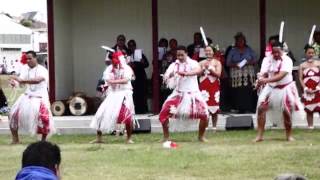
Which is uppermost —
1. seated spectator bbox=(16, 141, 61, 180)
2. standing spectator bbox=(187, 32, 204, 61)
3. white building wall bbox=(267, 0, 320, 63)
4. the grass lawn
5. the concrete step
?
white building wall bbox=(267, 0, 320, 63)

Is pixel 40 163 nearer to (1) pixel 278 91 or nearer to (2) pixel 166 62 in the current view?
(1) pixel 278 91

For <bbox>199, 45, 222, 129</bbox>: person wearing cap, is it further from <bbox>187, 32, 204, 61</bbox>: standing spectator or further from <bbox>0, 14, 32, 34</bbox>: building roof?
<bbox>0, 14, 32, 34</bbox>: building roof

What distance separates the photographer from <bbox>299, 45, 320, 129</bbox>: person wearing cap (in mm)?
12883

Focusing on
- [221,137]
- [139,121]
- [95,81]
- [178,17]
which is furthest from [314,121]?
[95,81]

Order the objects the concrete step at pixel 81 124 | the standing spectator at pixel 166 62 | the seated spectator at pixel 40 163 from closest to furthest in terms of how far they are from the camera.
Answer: the seated spectator at pixel 40 163, the concrete step at pixel 81 124, the standing spectator at pixel 166 62

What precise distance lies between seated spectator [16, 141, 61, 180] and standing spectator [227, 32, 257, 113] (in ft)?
35.7

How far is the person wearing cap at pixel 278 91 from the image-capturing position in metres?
11.0

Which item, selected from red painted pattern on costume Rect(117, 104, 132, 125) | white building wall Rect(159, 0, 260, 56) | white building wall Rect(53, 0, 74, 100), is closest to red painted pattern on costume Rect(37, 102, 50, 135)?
red painted pattern on costume Rect(117, 104, 132, 125)

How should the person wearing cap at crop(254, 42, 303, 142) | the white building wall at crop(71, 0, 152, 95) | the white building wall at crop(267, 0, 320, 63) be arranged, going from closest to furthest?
the person wearing cap at crop(254, 42, 303, 142) → the white building wall at crop(267, 0, 320, 63) → the white building wall at crop(71, 0, 152, 95)

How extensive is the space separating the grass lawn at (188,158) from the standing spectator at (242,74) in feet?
9.08

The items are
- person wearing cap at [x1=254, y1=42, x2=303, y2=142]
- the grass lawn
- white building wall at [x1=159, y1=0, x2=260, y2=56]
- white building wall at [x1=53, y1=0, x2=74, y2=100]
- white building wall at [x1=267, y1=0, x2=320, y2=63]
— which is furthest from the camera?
white building wall at [x1=159, y1=0, x2=260, y2=56]

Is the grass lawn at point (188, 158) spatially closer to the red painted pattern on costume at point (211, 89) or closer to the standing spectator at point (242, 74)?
the red painted pattern on costume at point (211, 89)

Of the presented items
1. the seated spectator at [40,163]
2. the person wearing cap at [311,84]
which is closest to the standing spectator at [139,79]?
the person wearing cap at [311,84]

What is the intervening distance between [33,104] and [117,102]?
4.40 ft
